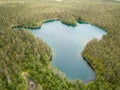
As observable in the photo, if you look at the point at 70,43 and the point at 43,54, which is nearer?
the point at 43,54

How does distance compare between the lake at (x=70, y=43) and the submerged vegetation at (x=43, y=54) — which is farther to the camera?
the lake at (x=70, y=43)

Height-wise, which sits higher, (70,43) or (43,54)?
(43,54)

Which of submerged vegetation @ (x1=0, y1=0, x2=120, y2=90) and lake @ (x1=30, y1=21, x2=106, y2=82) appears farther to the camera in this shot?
lake @ (x1=30, y1=21, x2=106, y2=82)
